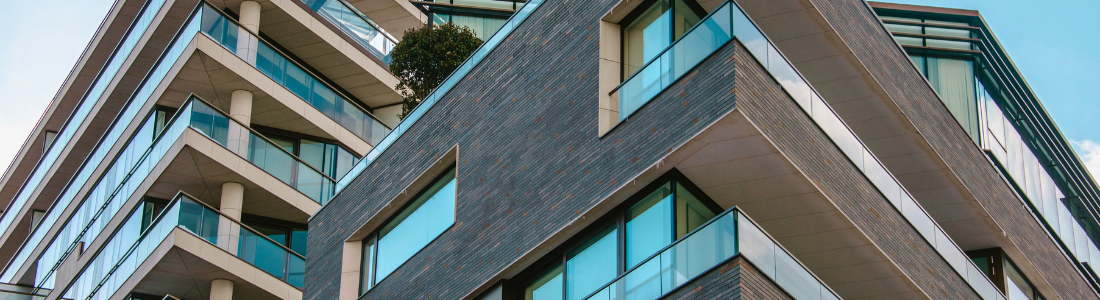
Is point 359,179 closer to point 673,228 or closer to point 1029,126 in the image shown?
point 673,228

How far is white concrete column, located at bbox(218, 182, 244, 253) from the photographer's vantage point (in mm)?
28922

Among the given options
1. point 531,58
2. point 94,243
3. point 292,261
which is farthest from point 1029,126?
point 94,243

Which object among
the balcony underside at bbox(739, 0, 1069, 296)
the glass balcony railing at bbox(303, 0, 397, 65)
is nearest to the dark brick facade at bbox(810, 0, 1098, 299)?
the balcony underside at bbox(739, 0, 1069, 296)

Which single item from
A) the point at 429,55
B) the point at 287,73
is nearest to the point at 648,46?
the point at 429,55

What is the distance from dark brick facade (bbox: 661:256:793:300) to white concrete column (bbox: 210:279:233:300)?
679 inches

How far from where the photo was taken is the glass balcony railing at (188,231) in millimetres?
28609

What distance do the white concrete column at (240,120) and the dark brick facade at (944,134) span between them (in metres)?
17.0

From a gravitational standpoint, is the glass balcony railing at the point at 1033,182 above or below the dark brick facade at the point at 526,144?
above

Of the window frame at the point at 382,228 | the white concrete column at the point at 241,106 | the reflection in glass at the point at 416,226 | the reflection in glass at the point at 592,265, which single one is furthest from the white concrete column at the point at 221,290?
the reflection in glass at the point at 592,265

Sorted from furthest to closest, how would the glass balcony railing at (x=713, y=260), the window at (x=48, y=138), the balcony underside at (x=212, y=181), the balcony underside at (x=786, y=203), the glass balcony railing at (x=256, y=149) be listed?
the window at (x=48, y=138), the glass balcony railing at (x=256, y=149), the balcony underside at (x=212, y=181), the balcony underside at (x=786, y=203), the glass balcony railing at (x=713, y=260)

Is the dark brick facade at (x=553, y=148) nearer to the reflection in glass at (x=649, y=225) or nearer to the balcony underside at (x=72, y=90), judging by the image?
the reflection in glass at (x=649, y=225)

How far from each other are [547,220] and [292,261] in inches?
565

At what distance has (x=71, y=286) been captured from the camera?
32875mm

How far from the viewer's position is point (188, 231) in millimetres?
28344
